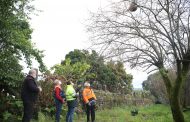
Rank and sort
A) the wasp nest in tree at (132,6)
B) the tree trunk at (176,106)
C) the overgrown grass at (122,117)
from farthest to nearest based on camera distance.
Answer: the overgrown grass at (122,117)
the tree trunk at (176,106)
the wasp nest in tree at (132,6)

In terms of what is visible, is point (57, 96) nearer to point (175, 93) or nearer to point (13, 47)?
point (13, 47)

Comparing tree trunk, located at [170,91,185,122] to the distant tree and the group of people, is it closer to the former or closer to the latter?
the group of people

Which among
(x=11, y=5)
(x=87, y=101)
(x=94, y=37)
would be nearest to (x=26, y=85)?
(x=11, y=5)

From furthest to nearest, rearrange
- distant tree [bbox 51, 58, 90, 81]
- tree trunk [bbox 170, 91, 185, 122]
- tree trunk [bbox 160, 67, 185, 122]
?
distant tree [bbox 51, 58, 90, 81] → tree trunk [bbox 170, 91, 185, 122] → tree trunk [bbox 160, 67, 185, 122]

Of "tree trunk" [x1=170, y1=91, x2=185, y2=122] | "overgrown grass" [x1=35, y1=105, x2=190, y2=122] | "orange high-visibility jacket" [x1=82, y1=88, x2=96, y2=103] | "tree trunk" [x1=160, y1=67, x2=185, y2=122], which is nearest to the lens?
"tree trunk" [x1=160, y1=67, x2=185, y2=122]

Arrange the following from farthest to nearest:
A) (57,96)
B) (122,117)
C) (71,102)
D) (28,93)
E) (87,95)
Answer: (122,117) < (87,95) < (71,102) < (57,96) < (28,93)

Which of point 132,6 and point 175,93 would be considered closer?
point 132,6

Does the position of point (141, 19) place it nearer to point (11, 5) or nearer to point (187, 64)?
point (187, 64)

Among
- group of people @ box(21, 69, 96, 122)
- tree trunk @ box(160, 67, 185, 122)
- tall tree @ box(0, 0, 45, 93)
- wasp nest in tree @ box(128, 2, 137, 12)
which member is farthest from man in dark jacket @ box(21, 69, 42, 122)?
tree trunk @ box(160, 67, 185, 122)

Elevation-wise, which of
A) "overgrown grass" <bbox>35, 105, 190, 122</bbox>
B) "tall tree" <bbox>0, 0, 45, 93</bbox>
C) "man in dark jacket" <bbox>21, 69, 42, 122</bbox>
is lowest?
A: "overgrown grass" <bbox>35, 105, 190, 122</bbox>

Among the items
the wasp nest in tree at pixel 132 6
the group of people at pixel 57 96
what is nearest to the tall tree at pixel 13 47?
the group of people at pixel 57 96

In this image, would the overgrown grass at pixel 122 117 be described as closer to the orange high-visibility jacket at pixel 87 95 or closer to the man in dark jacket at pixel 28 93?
the orange high-visibility jacket at pixel 87 95

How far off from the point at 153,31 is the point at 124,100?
22.9 metres

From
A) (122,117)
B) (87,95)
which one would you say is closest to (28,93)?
(87,95)
